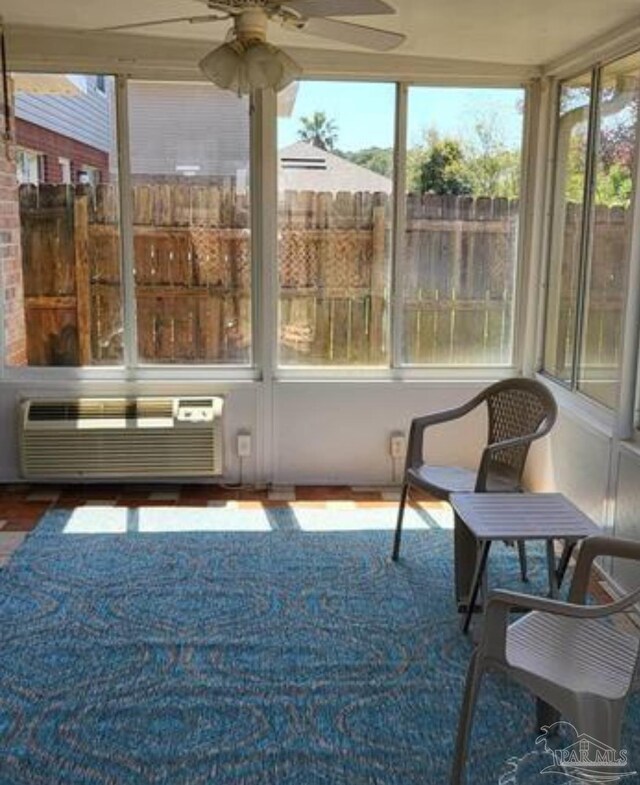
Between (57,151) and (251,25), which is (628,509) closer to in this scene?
(251,25)

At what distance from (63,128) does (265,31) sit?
2.05 meters

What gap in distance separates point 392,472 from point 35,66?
110 inches

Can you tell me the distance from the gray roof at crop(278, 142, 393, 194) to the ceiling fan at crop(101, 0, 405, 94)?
63.7 inches

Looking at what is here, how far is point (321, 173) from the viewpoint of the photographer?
4.36 m

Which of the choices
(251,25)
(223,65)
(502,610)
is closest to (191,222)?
(223,65)

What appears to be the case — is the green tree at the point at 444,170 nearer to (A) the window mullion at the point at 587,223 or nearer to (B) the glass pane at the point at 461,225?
(B) the glass pane at the point at 461,225

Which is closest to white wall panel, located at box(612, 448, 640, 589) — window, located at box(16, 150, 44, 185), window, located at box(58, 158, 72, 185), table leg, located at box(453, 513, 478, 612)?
table leg, located at box(453, 513, 478, 612)

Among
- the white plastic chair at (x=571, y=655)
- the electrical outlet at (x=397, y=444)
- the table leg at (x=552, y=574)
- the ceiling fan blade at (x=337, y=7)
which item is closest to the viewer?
the white plastic chair at (x=571, y=655)

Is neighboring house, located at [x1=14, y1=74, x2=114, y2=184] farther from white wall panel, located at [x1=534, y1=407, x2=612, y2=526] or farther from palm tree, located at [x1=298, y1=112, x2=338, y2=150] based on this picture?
white wall panel, located at [x1=534, y1=407, x2=612, y2=526]

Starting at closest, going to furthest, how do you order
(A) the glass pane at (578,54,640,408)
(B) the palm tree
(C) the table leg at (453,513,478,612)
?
(C) the table leg at (453,513,478,612)
(A) the glass pane at (578,54,640,408)
(B) the palm tree

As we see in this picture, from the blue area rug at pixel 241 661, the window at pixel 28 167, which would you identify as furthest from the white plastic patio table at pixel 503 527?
the window at pixel 28 167

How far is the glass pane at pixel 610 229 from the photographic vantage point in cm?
339

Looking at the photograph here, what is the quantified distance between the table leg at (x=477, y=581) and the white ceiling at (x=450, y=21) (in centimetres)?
199

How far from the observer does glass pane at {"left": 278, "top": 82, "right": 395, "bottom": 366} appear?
14.0 ft
